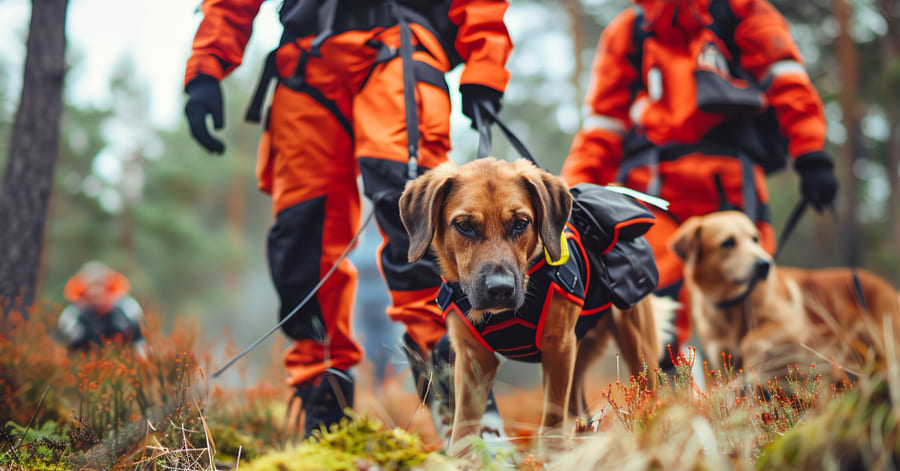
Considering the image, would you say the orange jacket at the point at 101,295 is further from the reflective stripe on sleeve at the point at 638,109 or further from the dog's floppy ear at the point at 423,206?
the dog's floppy ear at the point at 423,206

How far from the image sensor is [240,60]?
3.01 m

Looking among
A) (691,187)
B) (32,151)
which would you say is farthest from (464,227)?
(32,151)

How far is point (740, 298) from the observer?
3668mm

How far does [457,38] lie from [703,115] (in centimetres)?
189

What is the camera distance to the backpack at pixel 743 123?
3.83m

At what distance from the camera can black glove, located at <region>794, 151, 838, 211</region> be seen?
3543 mm

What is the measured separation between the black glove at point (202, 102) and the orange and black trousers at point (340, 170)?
0.29m

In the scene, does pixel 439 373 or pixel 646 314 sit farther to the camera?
pixel 646 314

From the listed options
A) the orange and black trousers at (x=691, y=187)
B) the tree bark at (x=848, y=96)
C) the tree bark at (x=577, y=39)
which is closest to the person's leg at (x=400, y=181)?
the orange and black trousers at (x=691, y=187)

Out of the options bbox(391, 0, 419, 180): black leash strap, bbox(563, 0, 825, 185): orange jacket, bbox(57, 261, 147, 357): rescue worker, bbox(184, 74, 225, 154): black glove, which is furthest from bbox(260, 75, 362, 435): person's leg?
bbox(57, 261, 147, 357): rescue worker

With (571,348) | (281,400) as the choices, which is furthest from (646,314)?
(281,400)

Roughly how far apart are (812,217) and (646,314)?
12.0m

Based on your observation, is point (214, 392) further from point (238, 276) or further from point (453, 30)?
point (238, 276)

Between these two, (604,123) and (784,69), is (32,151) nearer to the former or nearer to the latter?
(604,123)
